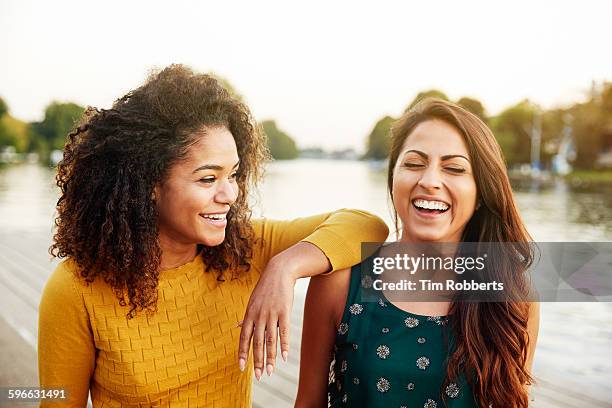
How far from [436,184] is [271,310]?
0.45 m

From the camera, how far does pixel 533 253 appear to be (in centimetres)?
138

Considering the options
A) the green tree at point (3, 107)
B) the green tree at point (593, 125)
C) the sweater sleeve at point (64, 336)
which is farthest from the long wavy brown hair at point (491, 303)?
the green tree at point (593, 125)

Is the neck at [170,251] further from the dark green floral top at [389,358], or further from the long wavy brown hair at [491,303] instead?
the long wavy brown hair at [491,303]

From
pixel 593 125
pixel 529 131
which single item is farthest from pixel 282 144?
pixel 529 131

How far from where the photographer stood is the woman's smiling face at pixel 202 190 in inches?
47.9

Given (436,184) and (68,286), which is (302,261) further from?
(68,286)

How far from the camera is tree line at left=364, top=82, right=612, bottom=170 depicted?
1648cm

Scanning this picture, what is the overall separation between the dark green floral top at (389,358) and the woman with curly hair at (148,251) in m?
0.13

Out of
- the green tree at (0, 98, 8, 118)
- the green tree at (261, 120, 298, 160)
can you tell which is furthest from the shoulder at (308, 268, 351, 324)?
the green tree at (261, 120, 298, 160)

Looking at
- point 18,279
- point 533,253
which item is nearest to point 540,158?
point 18,279

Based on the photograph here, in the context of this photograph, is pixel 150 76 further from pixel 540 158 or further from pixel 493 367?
pixel 540 158

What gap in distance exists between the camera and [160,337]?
1.25 m

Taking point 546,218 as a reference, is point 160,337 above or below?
below

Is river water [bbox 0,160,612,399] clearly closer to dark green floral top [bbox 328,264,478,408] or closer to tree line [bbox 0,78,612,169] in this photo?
dark green floral top [bbox 328,264,478,408]
